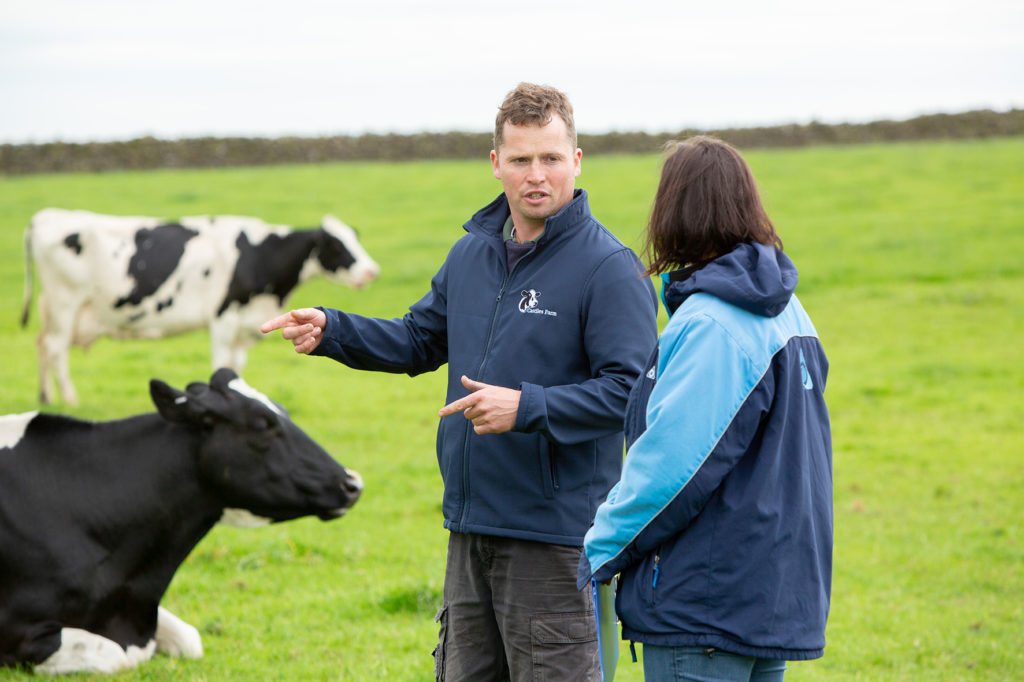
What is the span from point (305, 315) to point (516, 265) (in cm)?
71

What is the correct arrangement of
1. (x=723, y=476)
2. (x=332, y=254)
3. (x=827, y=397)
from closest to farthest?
(x=723, y=476) → (x=827, y=397) → (x=332, y=254)

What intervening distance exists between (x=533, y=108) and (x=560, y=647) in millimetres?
1592

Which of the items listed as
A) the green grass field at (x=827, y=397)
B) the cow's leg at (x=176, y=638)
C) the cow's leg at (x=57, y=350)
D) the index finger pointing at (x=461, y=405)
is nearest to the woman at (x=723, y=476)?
the index finger pointing at (x=461, y=405)

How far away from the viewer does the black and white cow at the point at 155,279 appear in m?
12.4

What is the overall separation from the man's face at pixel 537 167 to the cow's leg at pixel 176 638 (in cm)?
309

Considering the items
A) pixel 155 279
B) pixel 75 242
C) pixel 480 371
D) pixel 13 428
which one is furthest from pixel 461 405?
pixel 75 242

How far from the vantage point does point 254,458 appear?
5.43 meters

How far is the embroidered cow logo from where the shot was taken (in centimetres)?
341

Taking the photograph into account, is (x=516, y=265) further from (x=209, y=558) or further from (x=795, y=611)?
(x=209, y=558)

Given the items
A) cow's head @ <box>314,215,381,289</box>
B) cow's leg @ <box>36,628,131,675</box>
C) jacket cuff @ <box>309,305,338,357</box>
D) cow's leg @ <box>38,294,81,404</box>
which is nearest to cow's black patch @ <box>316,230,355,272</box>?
cow's head @ <box>314,215,381,289</box>

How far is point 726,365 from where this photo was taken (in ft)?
8.70

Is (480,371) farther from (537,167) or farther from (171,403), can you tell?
(171,403)

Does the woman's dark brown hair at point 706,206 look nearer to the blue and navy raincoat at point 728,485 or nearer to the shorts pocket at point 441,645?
the blue and navy raincoat at point 728,485

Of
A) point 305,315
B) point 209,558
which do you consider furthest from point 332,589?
point 305,315
